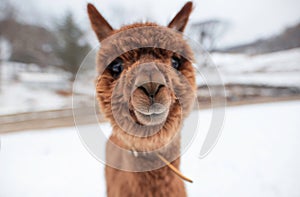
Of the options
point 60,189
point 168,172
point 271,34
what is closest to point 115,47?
point 168,172

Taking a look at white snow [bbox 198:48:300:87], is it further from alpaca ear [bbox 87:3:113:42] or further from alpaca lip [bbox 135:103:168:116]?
alpaca lip [bbox 135:103:168:116]


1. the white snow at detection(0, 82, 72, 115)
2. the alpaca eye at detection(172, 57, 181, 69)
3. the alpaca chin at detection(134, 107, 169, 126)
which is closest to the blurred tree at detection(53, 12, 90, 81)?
the white snow at detection(0, 82, 72, 115)

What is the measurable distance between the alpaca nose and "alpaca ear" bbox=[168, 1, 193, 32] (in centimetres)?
44

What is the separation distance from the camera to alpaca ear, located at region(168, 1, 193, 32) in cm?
122

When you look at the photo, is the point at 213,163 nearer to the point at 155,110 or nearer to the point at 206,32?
the point at 206,32

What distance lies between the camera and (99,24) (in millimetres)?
1265

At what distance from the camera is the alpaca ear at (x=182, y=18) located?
1.22 metres

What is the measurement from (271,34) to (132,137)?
5.99 m

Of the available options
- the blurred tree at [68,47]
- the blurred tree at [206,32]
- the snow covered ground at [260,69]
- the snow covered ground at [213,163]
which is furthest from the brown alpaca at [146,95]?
the blurred tree at [68,47]

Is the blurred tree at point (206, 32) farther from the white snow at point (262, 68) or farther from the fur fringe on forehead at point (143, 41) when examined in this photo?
the white snow at point (262, 68)

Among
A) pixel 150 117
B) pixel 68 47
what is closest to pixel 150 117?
pixel 150 117

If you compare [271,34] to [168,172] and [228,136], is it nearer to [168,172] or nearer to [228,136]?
[228,136]

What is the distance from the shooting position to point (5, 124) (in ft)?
17.4

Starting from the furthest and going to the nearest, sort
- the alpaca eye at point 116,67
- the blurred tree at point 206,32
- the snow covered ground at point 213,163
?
the snow covered ground at point 213,163, the blurred tree at point 206,32, the alpaca eye at point 116,67
